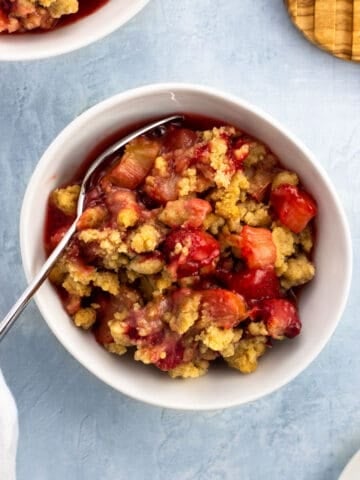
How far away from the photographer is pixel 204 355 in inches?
61.4

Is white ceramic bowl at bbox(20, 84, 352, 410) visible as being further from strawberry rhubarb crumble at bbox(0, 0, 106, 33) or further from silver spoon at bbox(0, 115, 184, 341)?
strawberry rhubarb crumble at bbox(0, 0, 106, 33)

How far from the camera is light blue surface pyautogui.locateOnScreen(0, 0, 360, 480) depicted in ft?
5.84

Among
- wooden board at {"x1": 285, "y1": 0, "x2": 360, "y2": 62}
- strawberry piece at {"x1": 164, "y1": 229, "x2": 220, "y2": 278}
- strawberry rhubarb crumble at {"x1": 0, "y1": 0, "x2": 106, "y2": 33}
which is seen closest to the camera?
strawberry piece at {"x1": 164, "y1": 229, "x2": 220, "y2": 278}

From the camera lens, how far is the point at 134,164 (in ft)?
5.05

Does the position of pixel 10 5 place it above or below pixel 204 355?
above

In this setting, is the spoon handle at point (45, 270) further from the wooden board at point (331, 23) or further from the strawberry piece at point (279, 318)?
the wooden board at point (331, 23)

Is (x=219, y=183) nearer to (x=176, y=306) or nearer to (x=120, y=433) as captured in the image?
(x=176, y=306)

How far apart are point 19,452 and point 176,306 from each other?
0.57 meters

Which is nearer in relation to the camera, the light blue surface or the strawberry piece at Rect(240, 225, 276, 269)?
the strawberry piece at Rect(240, 225, 276, 269)

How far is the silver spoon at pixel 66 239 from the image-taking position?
60.0 inches

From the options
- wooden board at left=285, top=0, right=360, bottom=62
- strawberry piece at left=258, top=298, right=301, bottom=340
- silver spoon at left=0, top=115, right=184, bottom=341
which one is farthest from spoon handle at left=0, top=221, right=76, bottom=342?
wooden board at left=285, top=0, right=360, bottom=62

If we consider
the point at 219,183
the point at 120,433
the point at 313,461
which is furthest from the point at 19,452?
the point at 219,183

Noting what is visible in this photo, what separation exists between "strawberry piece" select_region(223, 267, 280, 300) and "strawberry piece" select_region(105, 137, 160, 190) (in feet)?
0.76

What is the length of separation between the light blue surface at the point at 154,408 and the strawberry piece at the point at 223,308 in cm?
40
